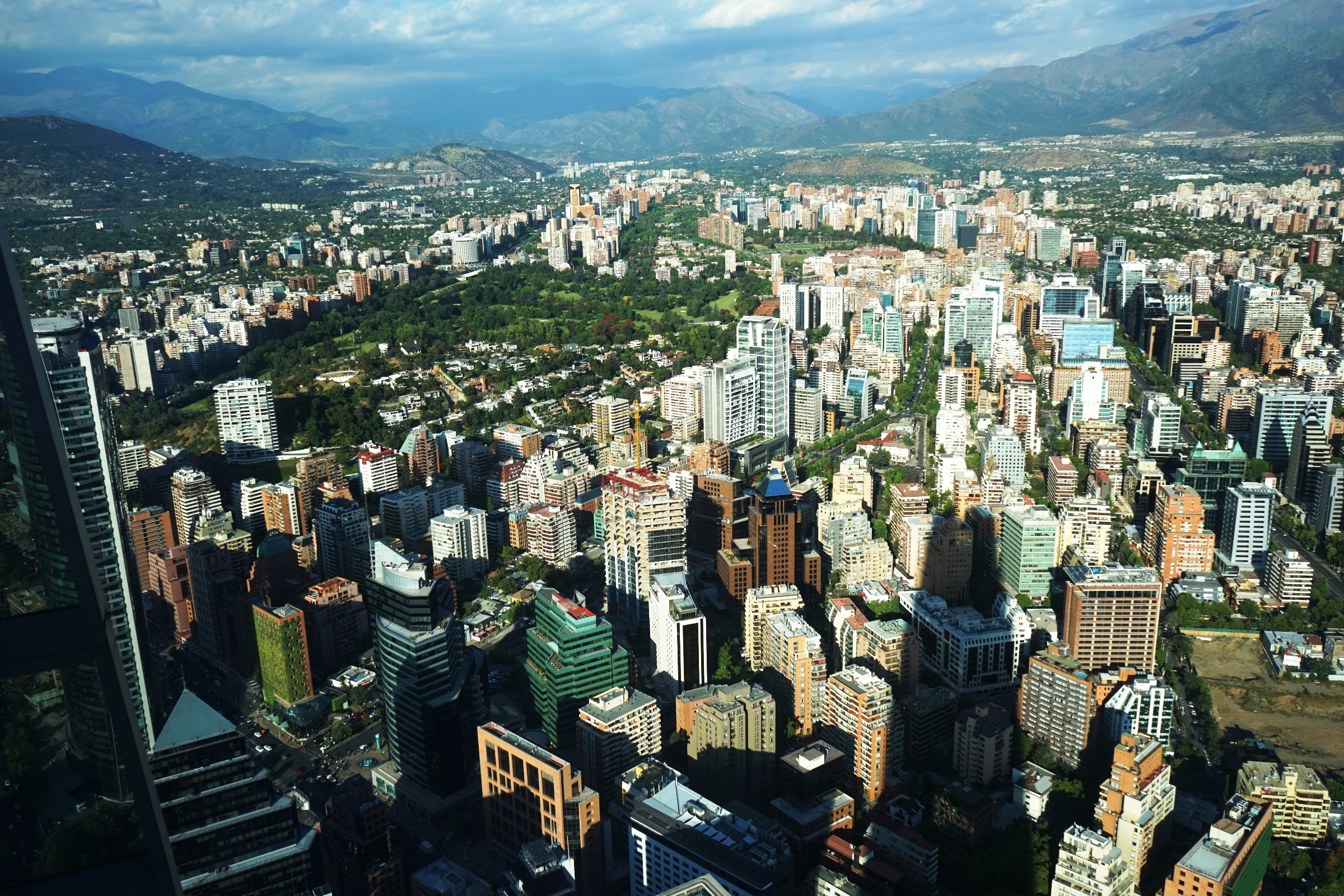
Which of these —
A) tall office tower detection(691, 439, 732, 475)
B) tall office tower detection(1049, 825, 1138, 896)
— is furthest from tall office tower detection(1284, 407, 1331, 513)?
tall office tower detection(1049, 825, 1138, 896)

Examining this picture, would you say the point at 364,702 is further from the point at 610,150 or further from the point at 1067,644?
the point at 610,150

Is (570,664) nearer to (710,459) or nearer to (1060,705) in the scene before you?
(1060,705)

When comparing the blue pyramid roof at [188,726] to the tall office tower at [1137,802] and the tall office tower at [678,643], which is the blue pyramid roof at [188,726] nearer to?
the tall office tower at [678,643]

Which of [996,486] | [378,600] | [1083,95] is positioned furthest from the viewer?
[1083,95]

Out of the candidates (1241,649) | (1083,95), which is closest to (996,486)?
(1241,649)

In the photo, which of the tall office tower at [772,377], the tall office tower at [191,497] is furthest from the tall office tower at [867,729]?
the tall office tower at [772,377]

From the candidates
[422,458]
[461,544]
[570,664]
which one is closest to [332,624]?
[461,544]

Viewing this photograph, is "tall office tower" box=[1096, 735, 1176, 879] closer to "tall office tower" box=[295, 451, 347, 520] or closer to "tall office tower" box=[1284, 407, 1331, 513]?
"tall office tower" box=[1284, 407, 1331, 513]
